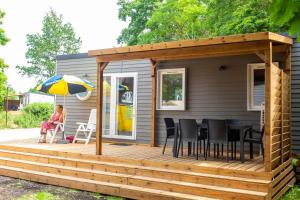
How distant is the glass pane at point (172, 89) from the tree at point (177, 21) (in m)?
10.6

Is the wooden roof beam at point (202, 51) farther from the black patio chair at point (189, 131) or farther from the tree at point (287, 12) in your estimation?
the tree at point (287, 12)

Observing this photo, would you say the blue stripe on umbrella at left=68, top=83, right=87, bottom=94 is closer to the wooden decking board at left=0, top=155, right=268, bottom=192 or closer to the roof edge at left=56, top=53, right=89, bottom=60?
the roof edge at left=56, top=53, right=89, bottom=60

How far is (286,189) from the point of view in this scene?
577cm

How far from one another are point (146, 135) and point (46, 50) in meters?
36.4

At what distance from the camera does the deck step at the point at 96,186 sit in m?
5.26

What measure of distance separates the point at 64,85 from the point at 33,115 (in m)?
13.1

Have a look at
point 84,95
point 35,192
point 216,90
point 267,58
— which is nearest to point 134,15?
point 84,95

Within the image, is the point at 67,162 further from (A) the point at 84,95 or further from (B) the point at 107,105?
(A) the point at 84,95

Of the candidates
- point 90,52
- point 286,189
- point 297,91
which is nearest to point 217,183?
point 286,189

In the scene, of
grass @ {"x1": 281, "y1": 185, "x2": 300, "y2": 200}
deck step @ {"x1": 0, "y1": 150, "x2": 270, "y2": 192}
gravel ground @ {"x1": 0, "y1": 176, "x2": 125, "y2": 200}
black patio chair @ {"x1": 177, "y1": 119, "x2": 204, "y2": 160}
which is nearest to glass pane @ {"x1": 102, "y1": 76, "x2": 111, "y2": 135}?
deck step @ {"x1": 0, "y1": 150, "x2": 270, "y2": 192}

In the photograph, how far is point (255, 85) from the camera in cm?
748

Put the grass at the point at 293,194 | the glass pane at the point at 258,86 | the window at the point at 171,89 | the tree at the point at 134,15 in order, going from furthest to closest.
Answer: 1. the tree at the point at 134,15
2. the window at the point at 171,89
3. the glass pane at the point at 258,86
4. the grass at the point at 293,194

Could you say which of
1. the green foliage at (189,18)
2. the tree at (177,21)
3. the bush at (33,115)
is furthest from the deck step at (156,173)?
the tree at (177,21)

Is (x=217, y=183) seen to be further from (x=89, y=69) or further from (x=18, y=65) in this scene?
(x=18, y=65)
